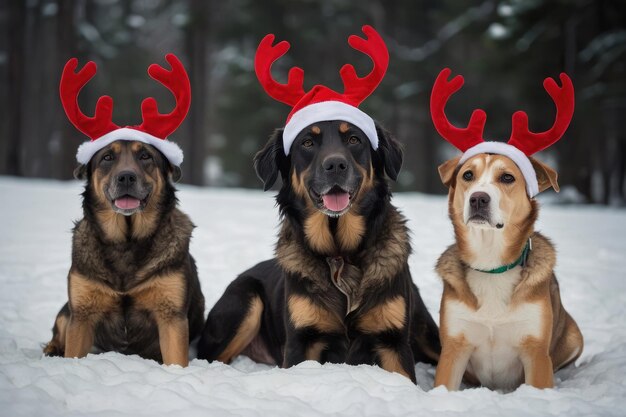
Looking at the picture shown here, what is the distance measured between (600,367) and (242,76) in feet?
70.9

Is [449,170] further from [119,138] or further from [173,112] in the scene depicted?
[119,138]

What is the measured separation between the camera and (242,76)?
2461 centimetres

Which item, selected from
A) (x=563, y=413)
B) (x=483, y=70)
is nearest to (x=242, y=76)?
(x=483, y=70)

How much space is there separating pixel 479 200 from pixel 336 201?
0.95 meters

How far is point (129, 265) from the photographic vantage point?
4.60 meters

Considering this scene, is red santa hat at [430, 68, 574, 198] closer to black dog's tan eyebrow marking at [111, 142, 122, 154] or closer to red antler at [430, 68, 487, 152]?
red antler at [430, 68, 487, 152]

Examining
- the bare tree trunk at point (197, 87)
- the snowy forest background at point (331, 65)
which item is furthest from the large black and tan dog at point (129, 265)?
the bare tree trunk at point (197, 87)

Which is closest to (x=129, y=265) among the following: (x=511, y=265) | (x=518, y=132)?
(x=511, y=265)

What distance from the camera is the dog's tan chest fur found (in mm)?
4156

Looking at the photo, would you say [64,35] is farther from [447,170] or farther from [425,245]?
[447,170]

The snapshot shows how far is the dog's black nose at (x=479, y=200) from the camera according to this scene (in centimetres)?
414

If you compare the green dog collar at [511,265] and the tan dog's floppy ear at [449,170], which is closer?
the green dog collar at [511,265]

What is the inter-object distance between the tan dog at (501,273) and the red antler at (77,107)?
2680 mm

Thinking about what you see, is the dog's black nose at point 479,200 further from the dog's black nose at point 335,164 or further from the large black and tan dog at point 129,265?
the large black and tan dog at point 129,265
